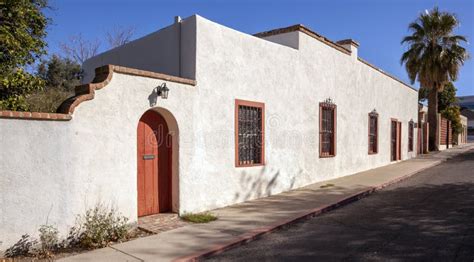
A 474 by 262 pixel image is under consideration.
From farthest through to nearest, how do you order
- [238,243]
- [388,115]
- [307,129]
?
[388,115], [307,129], [238,243]

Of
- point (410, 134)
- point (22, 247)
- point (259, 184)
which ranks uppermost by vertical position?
point (410, 134)

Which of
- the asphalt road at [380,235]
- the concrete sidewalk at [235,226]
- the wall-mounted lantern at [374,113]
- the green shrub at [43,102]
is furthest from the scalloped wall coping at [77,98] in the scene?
the wall-mounted lantern at [374,113]

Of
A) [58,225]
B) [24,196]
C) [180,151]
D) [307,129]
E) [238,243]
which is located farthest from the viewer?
[307,129]

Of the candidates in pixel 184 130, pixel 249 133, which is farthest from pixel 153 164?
pixel 249 133

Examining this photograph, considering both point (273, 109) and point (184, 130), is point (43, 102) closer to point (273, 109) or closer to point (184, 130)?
point (184, 130)

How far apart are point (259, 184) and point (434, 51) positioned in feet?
68.1

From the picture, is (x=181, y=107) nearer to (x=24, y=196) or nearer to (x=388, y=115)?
(x=24, y=196)

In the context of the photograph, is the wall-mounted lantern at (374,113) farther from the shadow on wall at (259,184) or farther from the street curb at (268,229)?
the shadow on wall at (259,184)

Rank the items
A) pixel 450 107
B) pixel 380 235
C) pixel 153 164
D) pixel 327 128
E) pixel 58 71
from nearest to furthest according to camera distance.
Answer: pixel 380 235
pixel 153 164
pixel 327 128
pixel 58 71
pixel 450 107

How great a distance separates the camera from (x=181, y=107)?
7516 mm

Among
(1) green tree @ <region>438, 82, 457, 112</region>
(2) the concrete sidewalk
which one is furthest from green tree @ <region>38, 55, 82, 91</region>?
(1) green tree @ <region>438, 82, 457, 112</region>

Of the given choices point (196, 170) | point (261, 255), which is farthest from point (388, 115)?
point (261, 255)

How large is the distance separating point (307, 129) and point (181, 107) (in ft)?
18.0

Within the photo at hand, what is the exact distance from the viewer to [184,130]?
24.9 ft
